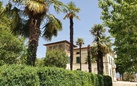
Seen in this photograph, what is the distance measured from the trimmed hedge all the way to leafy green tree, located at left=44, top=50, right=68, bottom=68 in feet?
107

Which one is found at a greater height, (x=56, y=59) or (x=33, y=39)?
(x=33, y=39)

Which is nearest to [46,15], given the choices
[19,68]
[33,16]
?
[33,16]

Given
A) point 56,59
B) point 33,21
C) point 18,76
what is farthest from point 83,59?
point 18,76

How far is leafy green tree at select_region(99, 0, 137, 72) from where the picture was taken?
1523cm

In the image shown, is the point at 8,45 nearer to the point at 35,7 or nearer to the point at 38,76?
the point at 35,7

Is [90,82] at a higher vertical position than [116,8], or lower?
lower

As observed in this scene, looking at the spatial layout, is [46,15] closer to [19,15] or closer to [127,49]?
[19,15]

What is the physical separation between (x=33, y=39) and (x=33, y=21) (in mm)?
1438

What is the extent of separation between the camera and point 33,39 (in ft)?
45.4

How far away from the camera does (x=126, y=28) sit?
15.7 m

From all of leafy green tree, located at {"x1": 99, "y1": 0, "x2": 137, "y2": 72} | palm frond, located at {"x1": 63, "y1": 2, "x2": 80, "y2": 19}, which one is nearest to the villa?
palm frond, located at {"x1": 63, "y1": 2, "x2": 80, "y2": 19}

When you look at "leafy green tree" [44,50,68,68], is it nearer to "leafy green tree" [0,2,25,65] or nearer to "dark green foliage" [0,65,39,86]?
"leafy green tree" [0,2,25,65]

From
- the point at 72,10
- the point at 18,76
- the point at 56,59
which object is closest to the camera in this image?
the point at 18,76

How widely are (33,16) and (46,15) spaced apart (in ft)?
4.42
